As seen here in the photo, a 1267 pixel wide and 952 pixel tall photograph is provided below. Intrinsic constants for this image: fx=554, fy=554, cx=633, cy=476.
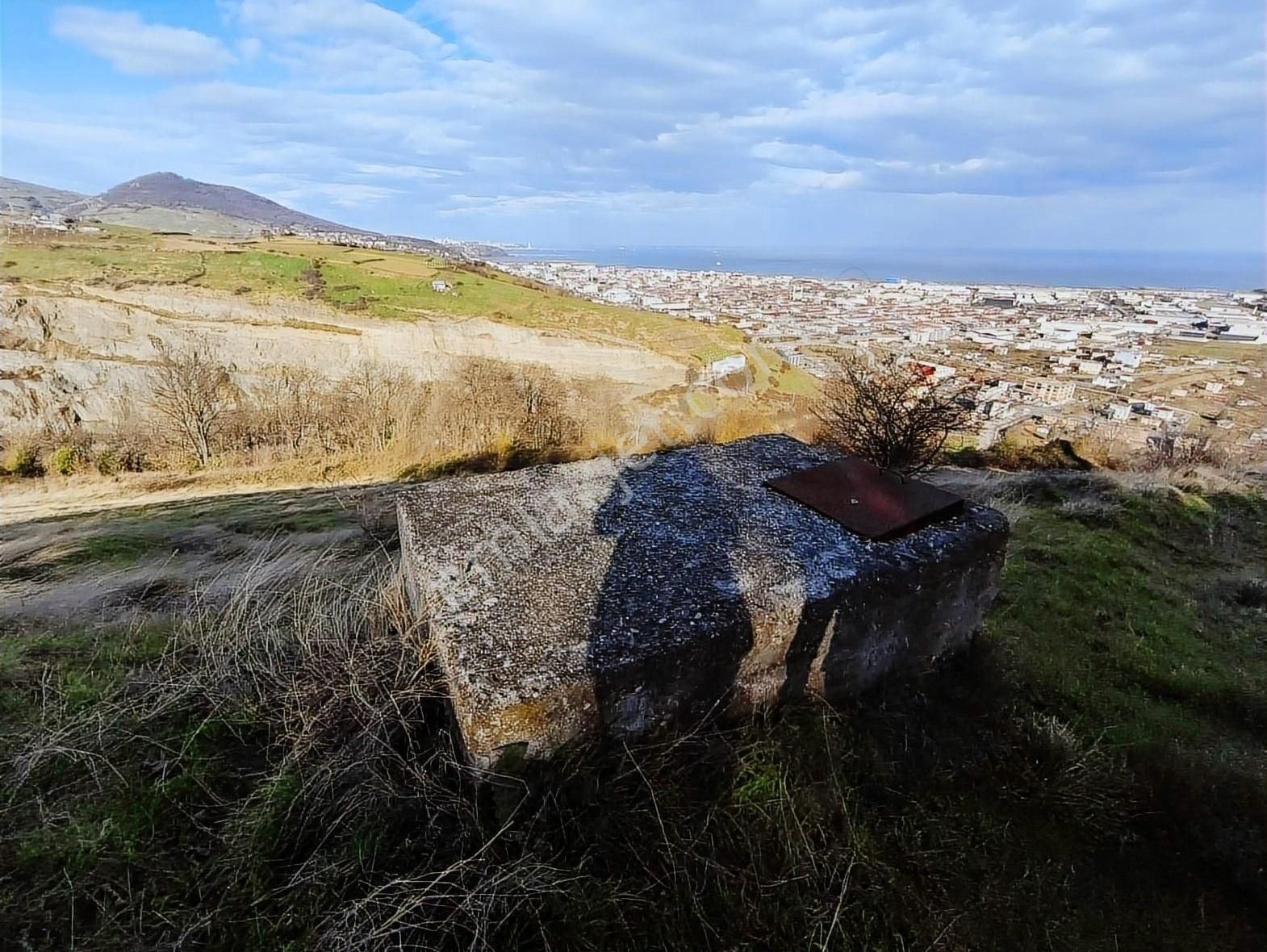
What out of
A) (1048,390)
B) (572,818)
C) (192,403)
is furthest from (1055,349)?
(192,403)

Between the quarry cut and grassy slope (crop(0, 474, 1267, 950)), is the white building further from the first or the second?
the quarry cut

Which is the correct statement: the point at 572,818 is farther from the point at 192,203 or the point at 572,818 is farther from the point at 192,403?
the point at 192,203

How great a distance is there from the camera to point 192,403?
16047 millimetres

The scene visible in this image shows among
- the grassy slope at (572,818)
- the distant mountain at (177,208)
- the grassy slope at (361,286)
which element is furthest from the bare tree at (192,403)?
the distant mountain at (177,208)

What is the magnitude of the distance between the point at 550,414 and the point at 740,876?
15176mm

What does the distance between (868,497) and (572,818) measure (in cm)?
222

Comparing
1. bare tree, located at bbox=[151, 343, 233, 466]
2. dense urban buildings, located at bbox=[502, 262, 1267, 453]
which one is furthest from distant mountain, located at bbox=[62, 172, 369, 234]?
dense urban buildings, located at bbox=[502, 262, 1267, 453]

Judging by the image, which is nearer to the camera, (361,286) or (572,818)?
(572,818)

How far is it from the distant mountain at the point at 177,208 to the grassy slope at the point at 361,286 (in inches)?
509

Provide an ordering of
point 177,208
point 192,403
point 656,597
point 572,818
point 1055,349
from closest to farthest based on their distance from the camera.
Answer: point 572,818 < point 656,597 < point 1055,349 < point 192,403 < point 177,208

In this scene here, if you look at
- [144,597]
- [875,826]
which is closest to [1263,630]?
[875,826]

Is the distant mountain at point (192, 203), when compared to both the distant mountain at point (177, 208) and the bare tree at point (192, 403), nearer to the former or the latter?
the distant mountain at point (177, 208)

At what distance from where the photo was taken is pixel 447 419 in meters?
15.3

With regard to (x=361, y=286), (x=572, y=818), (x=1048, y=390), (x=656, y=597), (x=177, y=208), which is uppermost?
(x=177, y=208)
